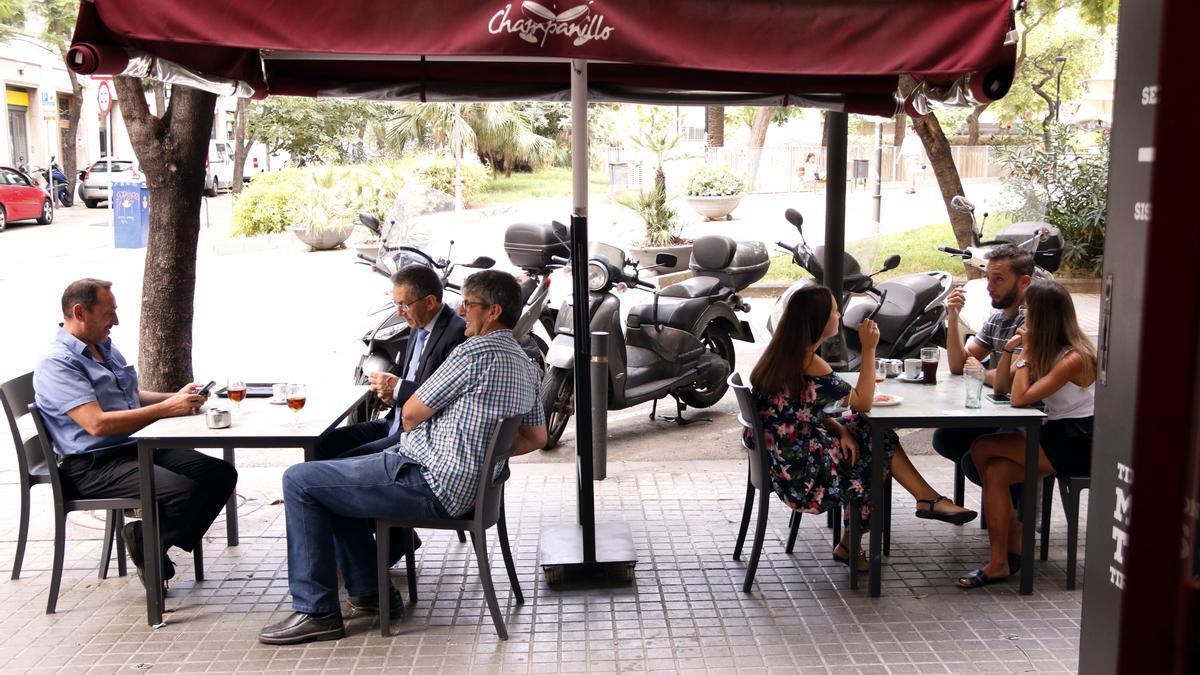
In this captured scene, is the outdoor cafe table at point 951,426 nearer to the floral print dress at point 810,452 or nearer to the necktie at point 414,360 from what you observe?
the floral print dress at point 810,452

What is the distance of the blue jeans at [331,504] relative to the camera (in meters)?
4.25

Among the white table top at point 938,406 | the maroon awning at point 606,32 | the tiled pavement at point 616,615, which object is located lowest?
the tiled pavement at point 616,615

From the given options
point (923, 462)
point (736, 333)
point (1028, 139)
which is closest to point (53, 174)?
point (1028, 139)

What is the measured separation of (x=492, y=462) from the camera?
167 inches

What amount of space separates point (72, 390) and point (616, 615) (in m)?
2.40

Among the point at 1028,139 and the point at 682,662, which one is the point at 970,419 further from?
the point at 1028,139

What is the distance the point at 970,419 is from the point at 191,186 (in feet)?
13.8

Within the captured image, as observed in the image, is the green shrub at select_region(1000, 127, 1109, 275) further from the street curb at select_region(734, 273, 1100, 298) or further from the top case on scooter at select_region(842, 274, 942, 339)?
the top case on scooter at select_region(842, 274, 942, 339)

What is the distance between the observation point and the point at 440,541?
5.59 meters

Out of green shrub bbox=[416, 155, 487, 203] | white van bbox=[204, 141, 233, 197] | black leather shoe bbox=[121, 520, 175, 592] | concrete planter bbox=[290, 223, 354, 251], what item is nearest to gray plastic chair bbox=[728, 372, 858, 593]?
black leather shoe bbox=[121, 520, 175, 592]

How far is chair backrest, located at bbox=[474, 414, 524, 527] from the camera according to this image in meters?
4.19

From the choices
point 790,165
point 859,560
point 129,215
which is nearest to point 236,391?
point 859,560

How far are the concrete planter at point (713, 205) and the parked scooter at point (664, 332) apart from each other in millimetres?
15584

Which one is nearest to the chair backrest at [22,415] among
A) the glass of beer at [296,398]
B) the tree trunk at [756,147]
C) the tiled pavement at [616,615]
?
the tiled pavement at [616,615]
